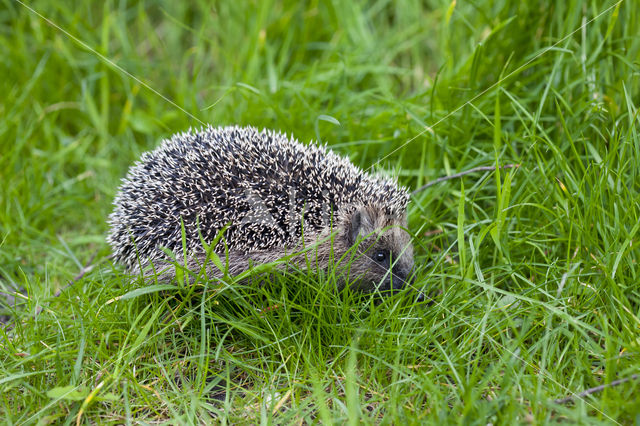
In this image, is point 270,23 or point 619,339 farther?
point 270,23

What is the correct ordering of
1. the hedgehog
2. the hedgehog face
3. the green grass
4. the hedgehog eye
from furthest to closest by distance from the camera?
1. the hedgehog eye
2. the hedgehog face
3. the hedgehog
4. the green grass

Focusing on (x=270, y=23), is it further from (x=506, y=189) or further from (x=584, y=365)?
(x=584, y=365)

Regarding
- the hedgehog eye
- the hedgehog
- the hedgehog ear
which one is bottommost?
the hedgehog eye

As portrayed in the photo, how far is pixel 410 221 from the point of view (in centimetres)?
513

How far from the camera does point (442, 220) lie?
520 cm

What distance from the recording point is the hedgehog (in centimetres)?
441

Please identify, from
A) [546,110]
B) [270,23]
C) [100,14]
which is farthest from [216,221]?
[100,14]

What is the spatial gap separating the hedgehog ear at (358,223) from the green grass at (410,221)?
0.46 meters

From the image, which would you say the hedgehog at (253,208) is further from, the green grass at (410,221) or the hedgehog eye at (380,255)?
the green grass at (410,221)

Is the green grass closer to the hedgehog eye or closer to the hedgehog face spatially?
the hedgehog face

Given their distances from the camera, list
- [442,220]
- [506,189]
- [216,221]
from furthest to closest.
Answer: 1. [442,220]
2. [216,221]
3. [506,189]

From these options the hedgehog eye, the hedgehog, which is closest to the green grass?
the hedgehog

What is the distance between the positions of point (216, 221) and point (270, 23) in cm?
397

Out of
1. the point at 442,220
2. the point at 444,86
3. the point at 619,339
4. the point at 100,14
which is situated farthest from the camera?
the point at 100,14
